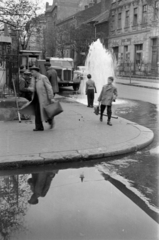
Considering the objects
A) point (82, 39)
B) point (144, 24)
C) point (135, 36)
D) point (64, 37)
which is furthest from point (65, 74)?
point (64, 37)

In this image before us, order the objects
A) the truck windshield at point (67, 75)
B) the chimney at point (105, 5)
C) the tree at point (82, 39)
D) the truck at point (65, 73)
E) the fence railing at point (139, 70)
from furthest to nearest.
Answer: the chimney at point (105, 5) → the tree at point (82, 39) → the fence railing at point (139, 70) → the truck windshield at point (67, 75) → the truck at point (65, 73)

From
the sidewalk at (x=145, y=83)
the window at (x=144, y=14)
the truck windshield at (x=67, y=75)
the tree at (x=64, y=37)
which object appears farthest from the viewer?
the tree at (x=64, y=37)

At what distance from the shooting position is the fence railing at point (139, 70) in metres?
39.7

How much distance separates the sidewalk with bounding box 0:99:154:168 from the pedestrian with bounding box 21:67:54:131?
0.40 metres

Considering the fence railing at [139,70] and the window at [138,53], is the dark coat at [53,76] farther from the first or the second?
the window at [138,53]

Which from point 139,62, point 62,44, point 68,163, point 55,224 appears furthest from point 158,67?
point 55,224

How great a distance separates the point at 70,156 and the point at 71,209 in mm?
2098

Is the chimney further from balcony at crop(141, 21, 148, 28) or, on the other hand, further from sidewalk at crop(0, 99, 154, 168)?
sidewalk at crop(0, 99, 154, 168)

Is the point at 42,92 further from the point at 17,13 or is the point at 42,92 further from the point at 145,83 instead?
the point at 145,83

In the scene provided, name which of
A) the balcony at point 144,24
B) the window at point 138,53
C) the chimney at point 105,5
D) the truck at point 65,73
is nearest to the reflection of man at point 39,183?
the truck at point 65,73

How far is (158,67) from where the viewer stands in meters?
38.8

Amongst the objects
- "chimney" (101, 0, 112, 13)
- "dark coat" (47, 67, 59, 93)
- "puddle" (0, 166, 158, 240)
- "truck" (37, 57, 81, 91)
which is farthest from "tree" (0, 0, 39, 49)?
"chimney" (101, 0, 112, 13)

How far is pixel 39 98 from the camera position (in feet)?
26.8

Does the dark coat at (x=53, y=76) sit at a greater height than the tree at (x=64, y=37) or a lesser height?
lesser
